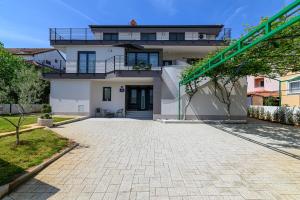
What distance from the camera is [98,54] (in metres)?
19.7

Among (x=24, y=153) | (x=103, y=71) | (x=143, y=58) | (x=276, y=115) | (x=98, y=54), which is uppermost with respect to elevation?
(x=98, y=54)

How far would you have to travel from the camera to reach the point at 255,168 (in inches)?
212

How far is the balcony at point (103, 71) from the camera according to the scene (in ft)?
54.5

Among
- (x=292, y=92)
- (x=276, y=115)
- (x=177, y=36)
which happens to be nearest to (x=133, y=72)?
(x=177, y=36)

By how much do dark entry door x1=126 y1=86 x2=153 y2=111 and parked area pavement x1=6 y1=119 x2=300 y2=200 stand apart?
1282cm

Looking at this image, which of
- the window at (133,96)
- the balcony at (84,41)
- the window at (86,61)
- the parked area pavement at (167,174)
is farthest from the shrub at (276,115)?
the window at (86,61)

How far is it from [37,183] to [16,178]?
0.43 meters

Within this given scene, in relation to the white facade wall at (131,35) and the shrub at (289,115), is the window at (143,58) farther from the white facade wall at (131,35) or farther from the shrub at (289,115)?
the shrub at (289,115)

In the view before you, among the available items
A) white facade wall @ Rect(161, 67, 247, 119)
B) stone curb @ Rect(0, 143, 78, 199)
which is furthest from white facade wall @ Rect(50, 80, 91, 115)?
stone curb @ Rect(0, 143, 78, 199)

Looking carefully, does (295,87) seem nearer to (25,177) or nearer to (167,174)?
(167,174)

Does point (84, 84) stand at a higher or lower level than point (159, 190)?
higher

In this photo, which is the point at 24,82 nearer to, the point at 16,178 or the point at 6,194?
the point at 16,178

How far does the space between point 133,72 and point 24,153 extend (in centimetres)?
1156

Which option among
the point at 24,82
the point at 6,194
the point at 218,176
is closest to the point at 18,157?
the point at 6,194
